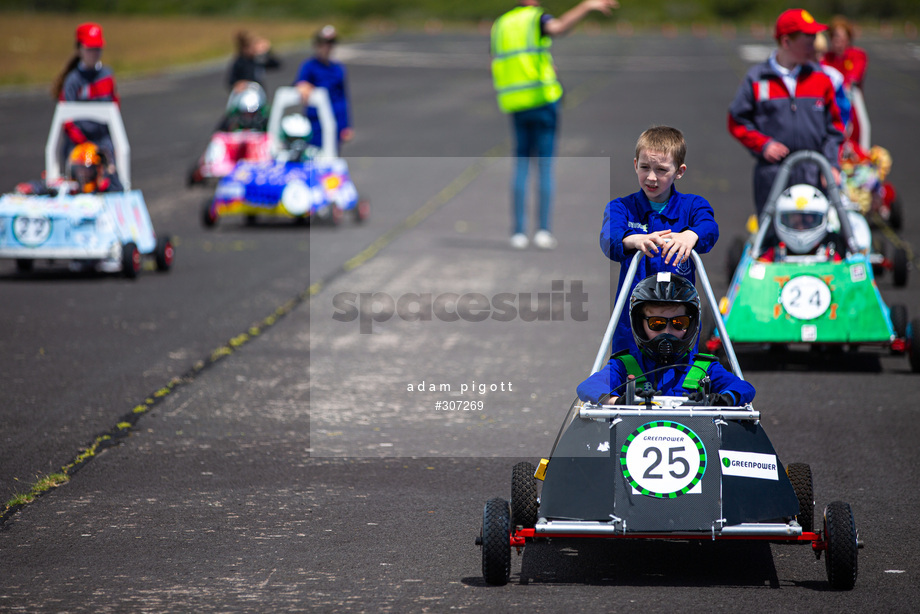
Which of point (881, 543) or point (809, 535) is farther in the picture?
point (881, 543)

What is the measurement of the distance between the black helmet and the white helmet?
371cm

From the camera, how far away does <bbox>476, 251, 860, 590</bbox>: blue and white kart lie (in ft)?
14.5

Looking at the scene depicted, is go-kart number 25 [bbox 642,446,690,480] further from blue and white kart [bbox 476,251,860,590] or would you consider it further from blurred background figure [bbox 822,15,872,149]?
blurred background figure [bbox 822,15,872,149]

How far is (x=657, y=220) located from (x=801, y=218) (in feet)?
11.9

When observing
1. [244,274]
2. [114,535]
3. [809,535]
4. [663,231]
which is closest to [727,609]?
[809,535]

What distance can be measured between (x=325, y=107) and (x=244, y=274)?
3.50 meters

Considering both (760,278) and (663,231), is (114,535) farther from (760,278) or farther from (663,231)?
(760,278)

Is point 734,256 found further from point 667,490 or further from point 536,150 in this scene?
point 667,490

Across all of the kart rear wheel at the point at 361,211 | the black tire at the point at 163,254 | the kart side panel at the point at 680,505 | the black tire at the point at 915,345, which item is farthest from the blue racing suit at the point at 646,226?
the kart rear wheel at the point at 361,211

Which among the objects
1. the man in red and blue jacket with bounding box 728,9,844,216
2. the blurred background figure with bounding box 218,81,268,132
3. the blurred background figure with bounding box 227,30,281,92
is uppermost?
the blurred background figure with bounding box 227,30,281,92

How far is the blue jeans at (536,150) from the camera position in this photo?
40.6ft

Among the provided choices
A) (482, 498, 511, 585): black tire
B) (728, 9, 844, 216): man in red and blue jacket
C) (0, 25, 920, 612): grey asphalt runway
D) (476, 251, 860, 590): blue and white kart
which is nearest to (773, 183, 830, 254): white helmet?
(728, 9, 844, 216): man in red and blue jacket

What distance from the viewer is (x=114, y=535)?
503 centimetres

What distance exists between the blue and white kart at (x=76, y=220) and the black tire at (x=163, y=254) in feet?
0.71
